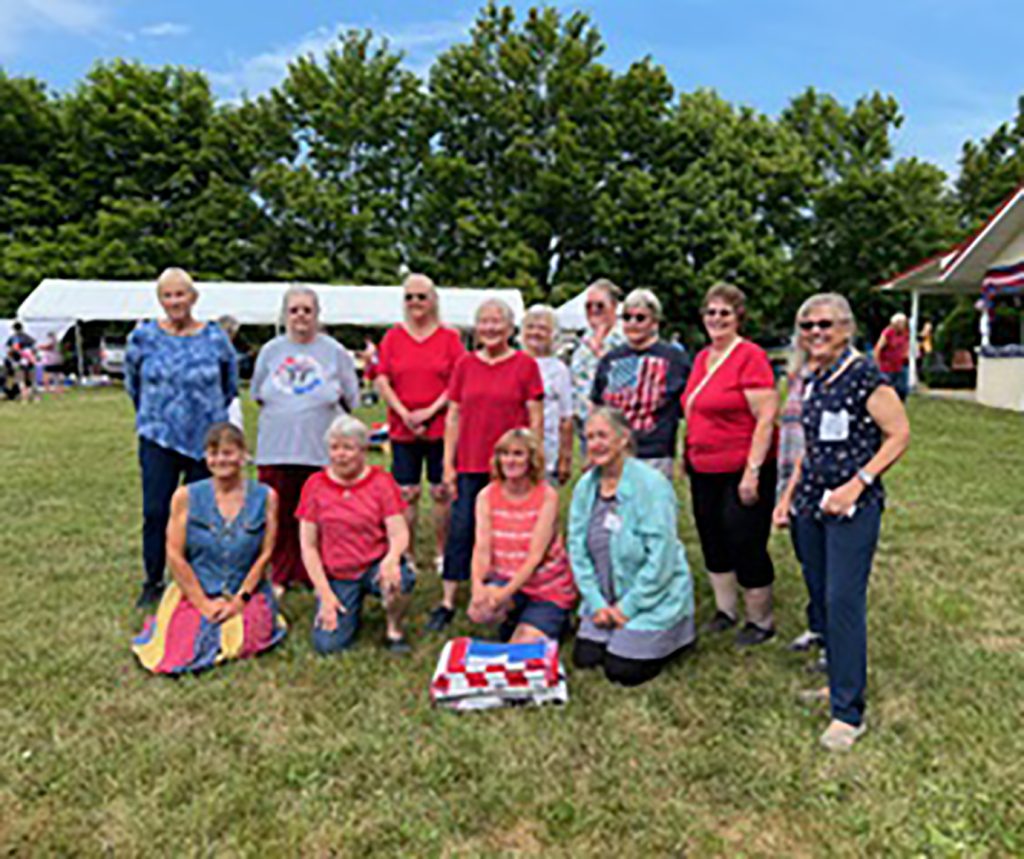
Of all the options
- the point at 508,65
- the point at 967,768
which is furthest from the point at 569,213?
the point at 967,768

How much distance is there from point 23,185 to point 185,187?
17.7 ft

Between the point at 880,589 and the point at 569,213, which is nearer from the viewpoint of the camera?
the point at 880,589

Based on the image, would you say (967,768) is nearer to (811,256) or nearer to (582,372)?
(582,372)

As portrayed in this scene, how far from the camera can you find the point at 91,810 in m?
Answer: 2.57

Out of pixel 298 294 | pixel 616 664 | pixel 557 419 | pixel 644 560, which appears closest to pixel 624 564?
pixel 644 560

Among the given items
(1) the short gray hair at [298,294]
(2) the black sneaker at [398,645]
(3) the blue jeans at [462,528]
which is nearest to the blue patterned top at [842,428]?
(3) the blue jeans at [462,528]

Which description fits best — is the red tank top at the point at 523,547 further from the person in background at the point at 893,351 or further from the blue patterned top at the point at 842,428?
the person in background at the point at 893,351

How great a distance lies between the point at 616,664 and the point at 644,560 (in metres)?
0.44

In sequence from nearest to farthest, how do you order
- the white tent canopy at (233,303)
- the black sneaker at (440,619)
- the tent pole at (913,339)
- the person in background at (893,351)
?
1. the black sneaker at (440,619)
2. the person in background at (893,351)
3. the tent pole at (913,339)
4. the white tent canopy at (233,303)

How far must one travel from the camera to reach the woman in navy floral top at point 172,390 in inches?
166

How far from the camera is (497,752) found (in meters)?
2.90

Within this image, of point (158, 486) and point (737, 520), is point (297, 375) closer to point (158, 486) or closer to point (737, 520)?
point (158, 486)

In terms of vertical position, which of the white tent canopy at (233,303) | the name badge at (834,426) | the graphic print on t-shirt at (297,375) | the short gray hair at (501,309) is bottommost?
the name badge at (834,426)

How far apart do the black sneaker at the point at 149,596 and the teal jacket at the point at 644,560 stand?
2.30m
